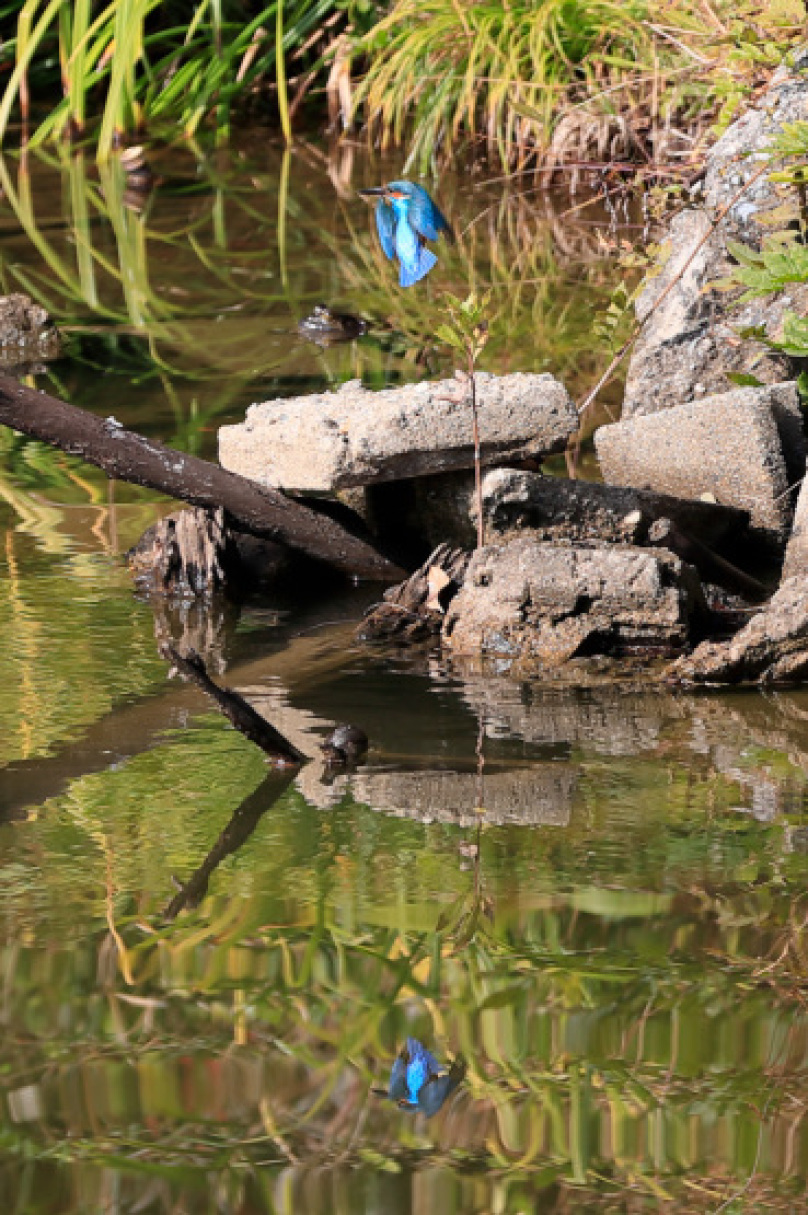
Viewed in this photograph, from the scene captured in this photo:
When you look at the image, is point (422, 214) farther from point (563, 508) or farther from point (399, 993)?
point (399, 993)

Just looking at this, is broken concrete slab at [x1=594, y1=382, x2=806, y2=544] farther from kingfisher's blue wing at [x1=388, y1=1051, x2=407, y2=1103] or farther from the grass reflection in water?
kingfisher's blue wing at [x1=388, y1=1051, x2=407, y2=1103]

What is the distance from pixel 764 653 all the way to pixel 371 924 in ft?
3.56

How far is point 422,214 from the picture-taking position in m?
3.93

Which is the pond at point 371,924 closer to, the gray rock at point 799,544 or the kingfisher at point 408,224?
the gray rock at point 799,544

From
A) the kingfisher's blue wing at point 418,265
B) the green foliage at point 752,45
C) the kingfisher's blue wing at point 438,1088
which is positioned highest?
the green foliage at point 752,45

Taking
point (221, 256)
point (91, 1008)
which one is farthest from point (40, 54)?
point (91, 1008)

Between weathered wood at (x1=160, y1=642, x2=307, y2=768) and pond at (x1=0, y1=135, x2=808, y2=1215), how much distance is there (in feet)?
0.18

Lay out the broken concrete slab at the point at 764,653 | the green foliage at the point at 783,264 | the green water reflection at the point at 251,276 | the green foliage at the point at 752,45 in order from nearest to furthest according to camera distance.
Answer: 1. the broken concrete slab at the point at 764,653
2. the green foliage at the point at 783,264
3. the green foliage at the point at 752,45
4. the green water reflection at the point at 251,276

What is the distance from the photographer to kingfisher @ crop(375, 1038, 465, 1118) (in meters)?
2.12

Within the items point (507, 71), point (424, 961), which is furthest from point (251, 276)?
point (424, 961)

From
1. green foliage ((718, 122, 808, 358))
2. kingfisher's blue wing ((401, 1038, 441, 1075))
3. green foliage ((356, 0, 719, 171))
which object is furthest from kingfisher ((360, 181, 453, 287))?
green foliage ((356, 0, 719, 171))

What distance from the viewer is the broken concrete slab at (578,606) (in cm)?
339

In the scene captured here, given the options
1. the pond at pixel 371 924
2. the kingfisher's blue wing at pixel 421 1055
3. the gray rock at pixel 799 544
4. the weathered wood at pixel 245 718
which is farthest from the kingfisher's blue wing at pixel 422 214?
the kingfisher's blue wing at pixel 421 1055

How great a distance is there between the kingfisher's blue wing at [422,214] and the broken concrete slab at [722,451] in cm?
56
